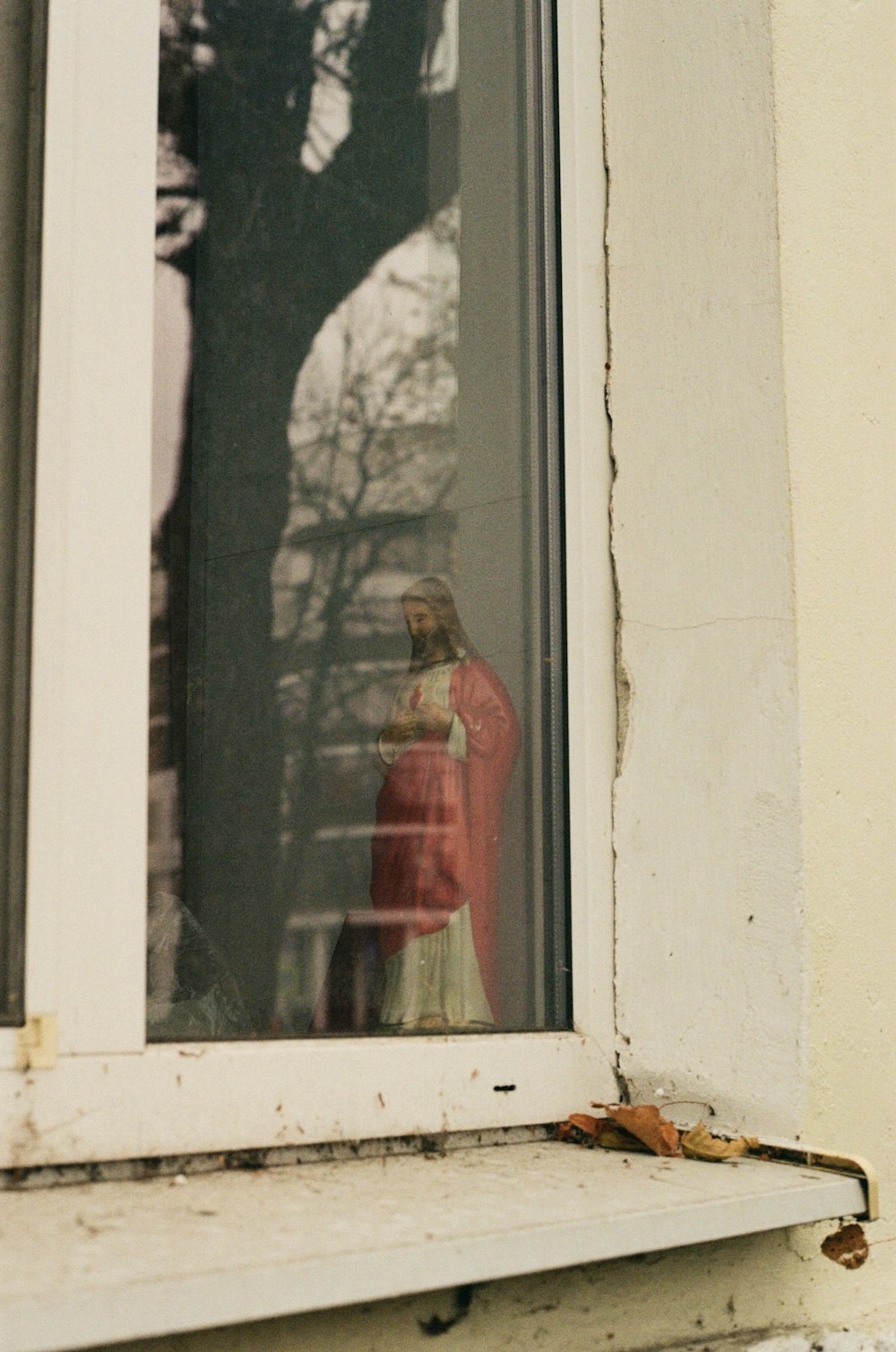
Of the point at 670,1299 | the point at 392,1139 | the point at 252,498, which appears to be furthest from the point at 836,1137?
the point at 252,498

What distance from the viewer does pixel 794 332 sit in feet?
5.01

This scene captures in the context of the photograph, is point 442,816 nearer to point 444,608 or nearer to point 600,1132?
point 444,608

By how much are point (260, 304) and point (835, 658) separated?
97 centimetres

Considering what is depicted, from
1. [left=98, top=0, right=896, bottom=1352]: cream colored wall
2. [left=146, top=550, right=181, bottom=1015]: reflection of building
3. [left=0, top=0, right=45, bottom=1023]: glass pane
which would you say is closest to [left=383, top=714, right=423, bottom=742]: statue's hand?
[left=146, top=550, right=181, bottom=1015]: reflection of building

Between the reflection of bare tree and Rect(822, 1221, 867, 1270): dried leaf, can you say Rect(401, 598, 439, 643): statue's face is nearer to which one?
the reflection of bare tree

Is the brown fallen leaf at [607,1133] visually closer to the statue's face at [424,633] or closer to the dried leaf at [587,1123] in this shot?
the dried leaf at [587,1123]

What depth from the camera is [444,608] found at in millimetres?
1764

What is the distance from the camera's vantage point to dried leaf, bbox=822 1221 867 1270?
1344 mm

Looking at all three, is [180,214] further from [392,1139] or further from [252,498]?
[392,1139]

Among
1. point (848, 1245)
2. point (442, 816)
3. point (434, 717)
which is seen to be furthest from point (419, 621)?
point (848, 1245)

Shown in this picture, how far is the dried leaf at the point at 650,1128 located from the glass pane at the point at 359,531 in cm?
16

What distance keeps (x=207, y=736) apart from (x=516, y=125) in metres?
0.85

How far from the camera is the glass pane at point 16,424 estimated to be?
112cm

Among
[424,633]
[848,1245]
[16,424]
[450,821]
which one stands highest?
[16,424]
